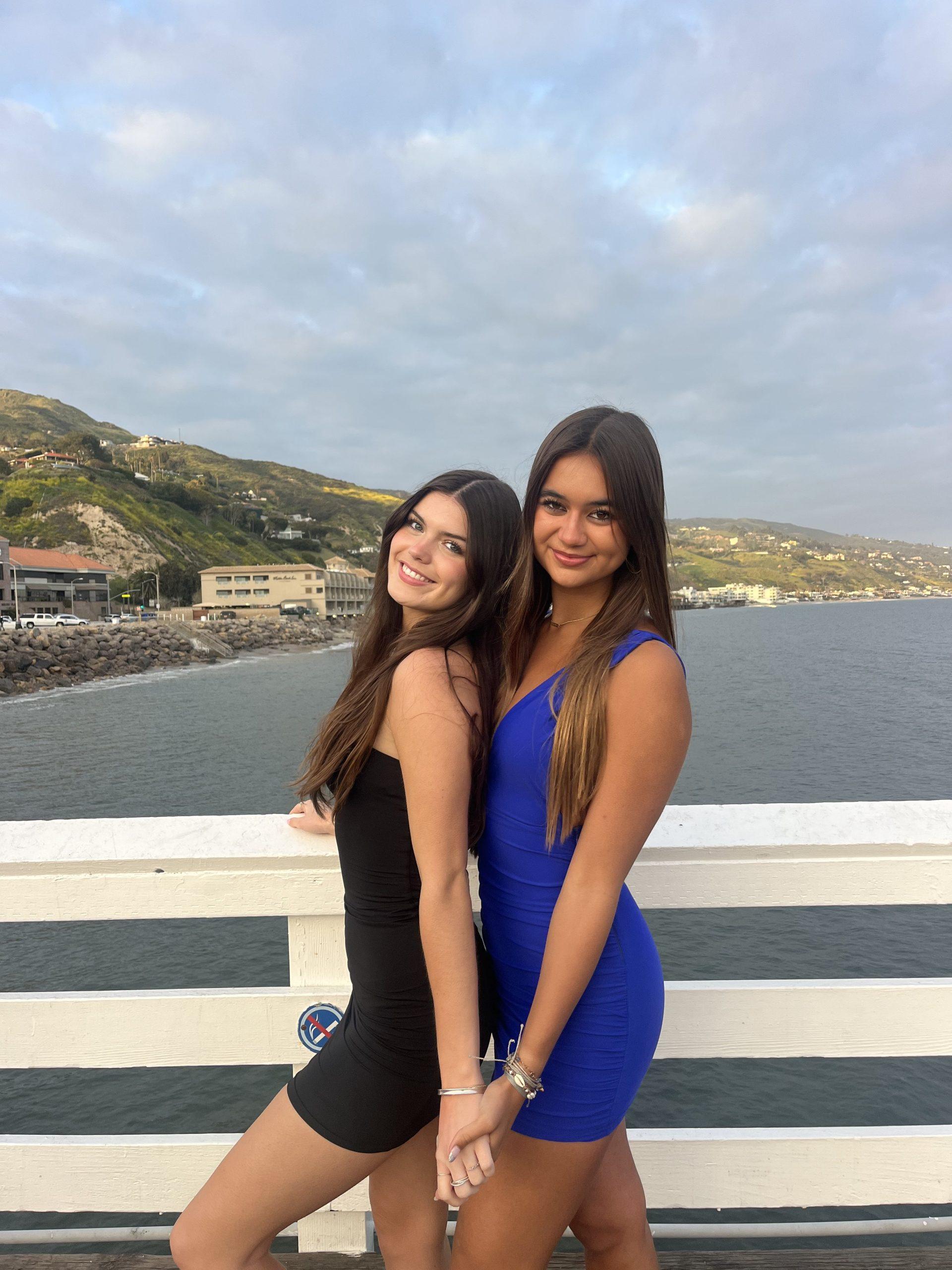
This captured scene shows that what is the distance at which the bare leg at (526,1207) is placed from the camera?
1178 millimetres

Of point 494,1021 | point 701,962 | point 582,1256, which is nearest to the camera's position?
point 494,1021

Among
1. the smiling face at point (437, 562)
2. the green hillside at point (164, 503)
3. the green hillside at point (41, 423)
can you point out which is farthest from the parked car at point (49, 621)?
the green hillside at point (41, 423)

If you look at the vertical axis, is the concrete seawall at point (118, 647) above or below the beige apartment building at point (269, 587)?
below

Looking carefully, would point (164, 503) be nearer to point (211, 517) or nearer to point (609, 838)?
point (211, 517)

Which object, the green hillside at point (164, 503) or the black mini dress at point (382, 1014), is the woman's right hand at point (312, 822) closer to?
the black mini dress at point (382, 1014)

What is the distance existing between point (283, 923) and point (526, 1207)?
8080mm

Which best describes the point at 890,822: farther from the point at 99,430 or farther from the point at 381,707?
the point at 99,430

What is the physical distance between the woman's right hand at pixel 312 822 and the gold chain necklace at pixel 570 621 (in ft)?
1.80

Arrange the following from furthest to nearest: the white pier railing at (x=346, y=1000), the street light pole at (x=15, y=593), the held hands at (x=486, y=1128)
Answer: the street light pole at (x=15, y=593), the white pier railing at (x=346, y=1000), the held hands at (x=486, y=1128)

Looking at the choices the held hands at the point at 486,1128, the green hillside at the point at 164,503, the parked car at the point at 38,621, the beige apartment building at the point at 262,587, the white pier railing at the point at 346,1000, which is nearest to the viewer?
the held hands at the point at 486,1128

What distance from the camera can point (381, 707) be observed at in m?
1.19

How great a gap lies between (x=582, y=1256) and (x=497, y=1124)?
2.67ft

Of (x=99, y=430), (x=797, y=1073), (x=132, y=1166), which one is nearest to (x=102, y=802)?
(x=797, y=1073)

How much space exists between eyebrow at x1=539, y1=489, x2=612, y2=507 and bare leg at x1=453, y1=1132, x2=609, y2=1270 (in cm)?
96
